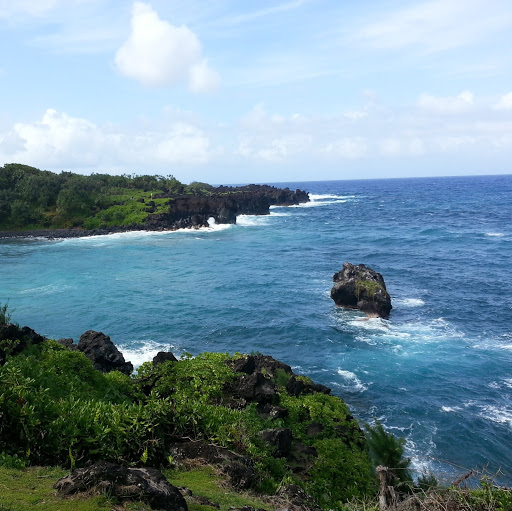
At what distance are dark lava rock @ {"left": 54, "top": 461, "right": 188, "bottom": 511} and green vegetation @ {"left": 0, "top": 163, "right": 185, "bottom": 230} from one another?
91.3m

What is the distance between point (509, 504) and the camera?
8773 mm

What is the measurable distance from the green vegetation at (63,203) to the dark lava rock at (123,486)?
91.3 meters

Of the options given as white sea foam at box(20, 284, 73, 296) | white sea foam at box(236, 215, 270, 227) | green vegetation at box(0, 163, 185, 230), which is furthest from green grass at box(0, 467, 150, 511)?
white sea foam at box(236, 215, 270, 227)

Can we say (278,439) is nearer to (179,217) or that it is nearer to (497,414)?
(497,414)

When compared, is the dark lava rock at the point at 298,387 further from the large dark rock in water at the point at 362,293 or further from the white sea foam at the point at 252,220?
the white sea foam at the point at 252,220

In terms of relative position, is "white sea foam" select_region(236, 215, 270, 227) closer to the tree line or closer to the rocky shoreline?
the rocky shoreline

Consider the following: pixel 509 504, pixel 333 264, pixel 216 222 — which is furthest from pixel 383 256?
pixel 509 504

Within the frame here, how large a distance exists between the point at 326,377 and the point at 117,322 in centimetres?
1949

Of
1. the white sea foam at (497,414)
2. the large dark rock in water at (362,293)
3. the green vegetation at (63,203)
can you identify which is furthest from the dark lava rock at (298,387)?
the green vegetation at (63,203)

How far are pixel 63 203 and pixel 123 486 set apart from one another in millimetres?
98554

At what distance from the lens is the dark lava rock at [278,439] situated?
46.1ft

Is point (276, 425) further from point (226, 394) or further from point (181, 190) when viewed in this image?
point (181, 190)

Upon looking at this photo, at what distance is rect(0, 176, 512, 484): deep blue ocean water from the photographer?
24438 millimetres

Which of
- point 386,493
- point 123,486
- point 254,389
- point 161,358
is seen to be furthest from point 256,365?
point 123,486
